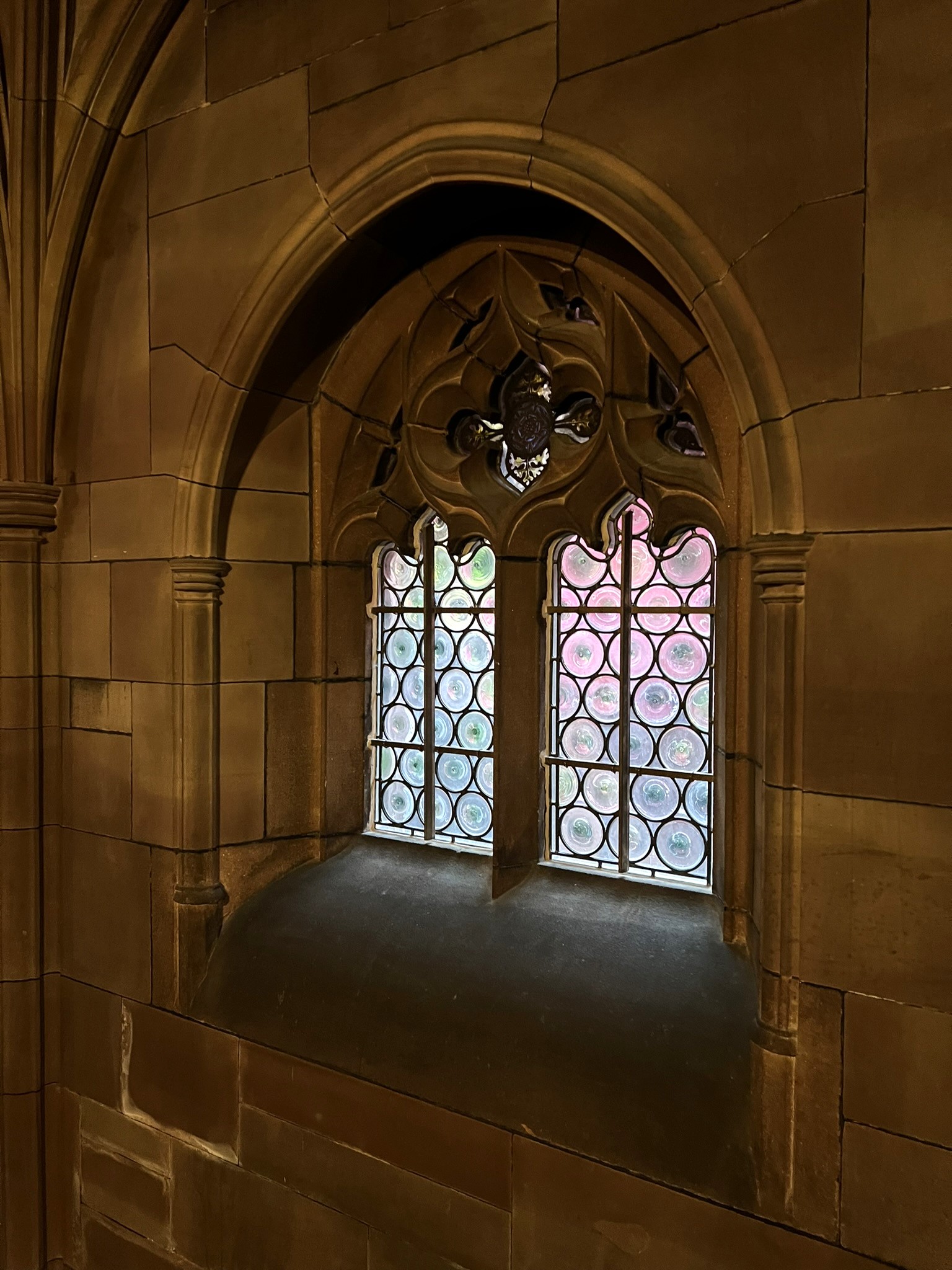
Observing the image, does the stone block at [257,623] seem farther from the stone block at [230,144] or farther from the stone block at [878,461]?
the stone block at [878,461]

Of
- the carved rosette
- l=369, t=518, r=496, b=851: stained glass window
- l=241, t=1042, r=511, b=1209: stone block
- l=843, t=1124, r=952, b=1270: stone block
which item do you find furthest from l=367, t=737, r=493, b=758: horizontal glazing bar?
l=843, t=1124, r=952, b=1270: stone block

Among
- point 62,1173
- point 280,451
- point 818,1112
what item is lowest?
point 62,1173

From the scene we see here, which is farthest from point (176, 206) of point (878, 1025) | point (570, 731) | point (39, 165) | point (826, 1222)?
point (826, 1222)

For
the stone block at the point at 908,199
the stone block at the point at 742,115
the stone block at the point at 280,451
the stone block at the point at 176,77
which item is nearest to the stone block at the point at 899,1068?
the stone block at the point at 908,199

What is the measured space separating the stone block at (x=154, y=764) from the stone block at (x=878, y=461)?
2.04 m

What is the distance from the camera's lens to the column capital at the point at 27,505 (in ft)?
10.9

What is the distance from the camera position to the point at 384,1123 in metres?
2.68

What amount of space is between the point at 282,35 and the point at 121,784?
2.37 metres

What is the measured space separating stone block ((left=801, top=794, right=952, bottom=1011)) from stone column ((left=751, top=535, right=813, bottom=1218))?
0.03m

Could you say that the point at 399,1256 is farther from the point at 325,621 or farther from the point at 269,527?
the point at 269,527

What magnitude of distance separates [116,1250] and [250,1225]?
699mm

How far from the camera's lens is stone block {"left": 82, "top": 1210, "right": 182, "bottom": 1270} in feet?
10.4

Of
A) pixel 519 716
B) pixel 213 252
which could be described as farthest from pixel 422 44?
pixel 519 716

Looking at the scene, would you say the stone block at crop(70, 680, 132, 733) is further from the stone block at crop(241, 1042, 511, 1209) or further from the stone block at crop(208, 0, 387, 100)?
the stone block at crop(208, 0, 387, 100)
